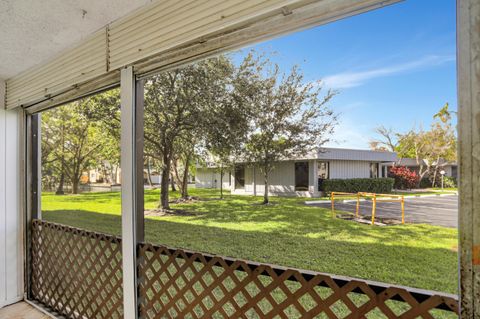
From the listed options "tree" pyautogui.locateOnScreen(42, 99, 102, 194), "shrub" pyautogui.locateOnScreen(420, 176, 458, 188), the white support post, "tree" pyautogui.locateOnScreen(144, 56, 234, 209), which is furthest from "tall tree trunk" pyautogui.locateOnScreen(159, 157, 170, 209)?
the white support post

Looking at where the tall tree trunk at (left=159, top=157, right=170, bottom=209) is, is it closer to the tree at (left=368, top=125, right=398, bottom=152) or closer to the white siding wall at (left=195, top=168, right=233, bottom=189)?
the white siding wall at (left=195, top=168, right=233, bottom=189)

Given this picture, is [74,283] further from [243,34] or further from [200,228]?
[200,228]

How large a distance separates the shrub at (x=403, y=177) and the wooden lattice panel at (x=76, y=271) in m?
1.89

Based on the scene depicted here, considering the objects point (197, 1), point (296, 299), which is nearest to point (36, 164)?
point (197, 1)

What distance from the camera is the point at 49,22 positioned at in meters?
1.71

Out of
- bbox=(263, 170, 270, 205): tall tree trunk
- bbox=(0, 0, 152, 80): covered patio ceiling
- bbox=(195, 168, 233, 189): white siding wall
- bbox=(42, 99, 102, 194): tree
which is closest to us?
bbox=(0, 0, 152, 80): covered patio ceiling

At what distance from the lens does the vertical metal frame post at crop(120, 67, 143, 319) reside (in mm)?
1743

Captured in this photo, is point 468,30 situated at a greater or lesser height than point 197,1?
lesser

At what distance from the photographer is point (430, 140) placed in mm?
1425

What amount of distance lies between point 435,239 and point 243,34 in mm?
2863

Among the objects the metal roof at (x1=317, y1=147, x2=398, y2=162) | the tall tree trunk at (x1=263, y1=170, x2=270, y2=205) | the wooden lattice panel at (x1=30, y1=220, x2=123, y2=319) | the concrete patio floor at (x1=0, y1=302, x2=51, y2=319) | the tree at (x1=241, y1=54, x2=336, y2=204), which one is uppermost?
the tree at (x1=241, y1=54, x2=336, y2=204)

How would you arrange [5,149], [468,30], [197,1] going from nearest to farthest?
[468,30], [197,1], [5,149]

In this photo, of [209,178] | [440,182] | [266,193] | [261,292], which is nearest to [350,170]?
[440,182]

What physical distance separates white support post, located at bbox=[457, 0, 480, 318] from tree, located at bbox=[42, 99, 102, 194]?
417cm
